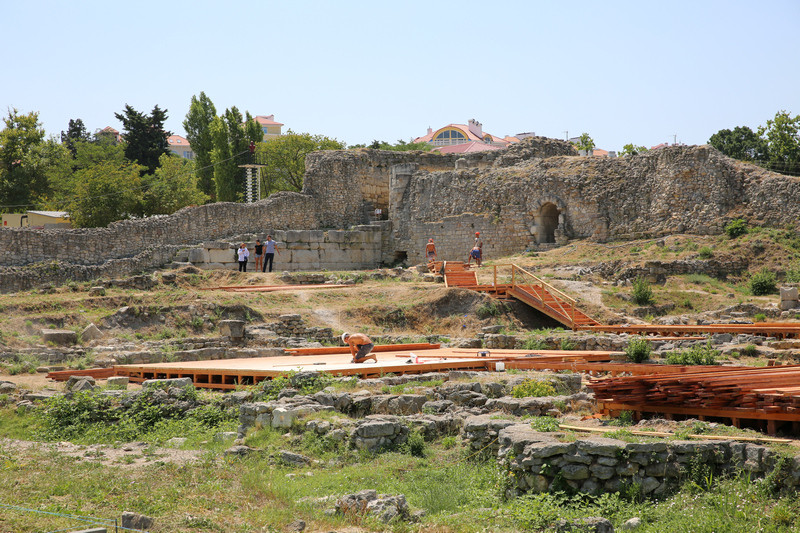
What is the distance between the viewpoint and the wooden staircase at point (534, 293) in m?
20.3

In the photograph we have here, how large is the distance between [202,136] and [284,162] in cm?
566

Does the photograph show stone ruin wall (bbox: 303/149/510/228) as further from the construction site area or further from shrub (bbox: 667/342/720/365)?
shrub (bbox: 667/342/720/365)

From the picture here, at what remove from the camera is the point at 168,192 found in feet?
120

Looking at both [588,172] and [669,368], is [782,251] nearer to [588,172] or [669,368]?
[588,172]

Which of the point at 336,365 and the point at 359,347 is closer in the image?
the point at 336,365

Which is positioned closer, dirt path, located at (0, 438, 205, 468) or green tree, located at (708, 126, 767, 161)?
dirt path, located at (0, 438, 205, 468)

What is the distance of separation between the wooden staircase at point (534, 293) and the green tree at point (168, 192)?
51.5 ft

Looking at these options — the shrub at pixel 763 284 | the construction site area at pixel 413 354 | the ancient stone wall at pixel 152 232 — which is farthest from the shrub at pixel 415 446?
the ancient stone wall at pixel 152 232

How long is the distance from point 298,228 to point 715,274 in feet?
54.2

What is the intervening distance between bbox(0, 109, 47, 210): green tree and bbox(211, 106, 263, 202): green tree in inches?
381

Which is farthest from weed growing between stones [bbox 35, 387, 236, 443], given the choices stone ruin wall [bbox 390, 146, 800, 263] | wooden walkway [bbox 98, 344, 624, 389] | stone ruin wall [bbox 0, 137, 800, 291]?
stone ruin wall [bbox 390, 146, 800, 263]

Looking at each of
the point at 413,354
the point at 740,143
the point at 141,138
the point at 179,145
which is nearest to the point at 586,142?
the point at 740,143

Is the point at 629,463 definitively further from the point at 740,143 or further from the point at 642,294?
the point at 740,143

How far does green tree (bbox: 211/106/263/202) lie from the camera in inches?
1857
